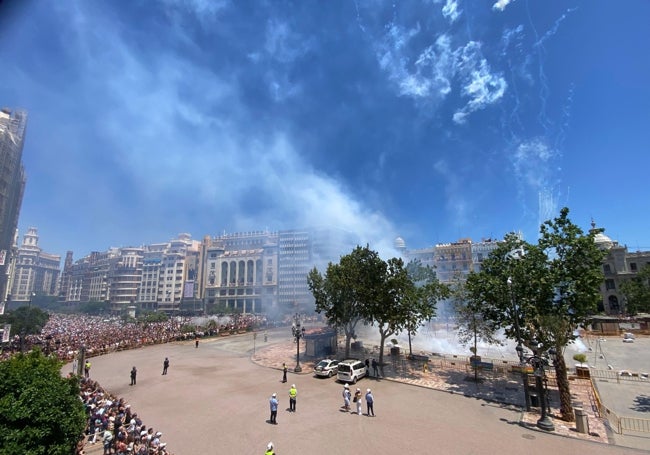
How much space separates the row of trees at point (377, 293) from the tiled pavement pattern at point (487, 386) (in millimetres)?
2949

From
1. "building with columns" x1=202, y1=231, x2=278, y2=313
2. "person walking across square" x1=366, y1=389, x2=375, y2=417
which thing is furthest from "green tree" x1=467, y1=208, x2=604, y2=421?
"building with columns" x1=202, y1=231, x2=278, y2=313

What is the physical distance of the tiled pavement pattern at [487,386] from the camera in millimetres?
15688

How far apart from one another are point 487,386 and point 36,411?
24553 millimetres

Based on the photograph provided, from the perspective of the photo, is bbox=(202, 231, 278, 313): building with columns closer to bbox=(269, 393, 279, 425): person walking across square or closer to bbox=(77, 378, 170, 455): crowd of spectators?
bbox=(77, 378, 170, 455): crowd of spectators

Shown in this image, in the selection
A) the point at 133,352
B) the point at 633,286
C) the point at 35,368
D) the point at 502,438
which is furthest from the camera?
the point at 633,286

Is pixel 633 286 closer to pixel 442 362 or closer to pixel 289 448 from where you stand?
pixel 442 362

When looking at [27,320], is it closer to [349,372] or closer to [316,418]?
[349,372]

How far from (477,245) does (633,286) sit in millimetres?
46409

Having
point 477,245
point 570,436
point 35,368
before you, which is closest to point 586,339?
point 570,436

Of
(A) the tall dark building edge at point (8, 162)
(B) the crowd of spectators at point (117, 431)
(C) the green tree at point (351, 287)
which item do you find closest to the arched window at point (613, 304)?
(C) the green tree at point (351, 287)

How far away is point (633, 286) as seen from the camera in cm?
6197

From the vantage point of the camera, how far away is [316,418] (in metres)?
16.7

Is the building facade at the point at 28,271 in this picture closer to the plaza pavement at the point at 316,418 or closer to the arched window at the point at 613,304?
the plaza pavement at the point at 316,418

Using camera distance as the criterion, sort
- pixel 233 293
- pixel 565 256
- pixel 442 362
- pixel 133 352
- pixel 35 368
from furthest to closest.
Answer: pixel 233 293, pixel 133 352, pixel 442 362, pixel 565 256, pixel 35 368
